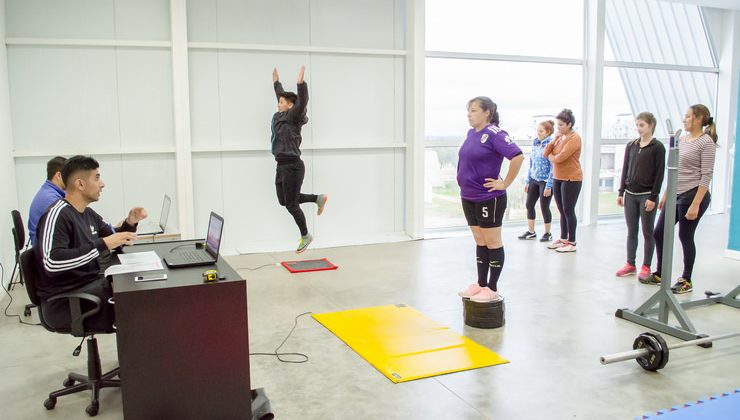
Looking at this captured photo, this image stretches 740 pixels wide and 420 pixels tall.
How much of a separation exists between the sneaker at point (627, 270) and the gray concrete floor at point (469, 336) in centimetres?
11

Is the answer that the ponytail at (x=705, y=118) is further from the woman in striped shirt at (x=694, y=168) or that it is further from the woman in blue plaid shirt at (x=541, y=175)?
the woman in blue plaid shirt at (x=541, y=175)

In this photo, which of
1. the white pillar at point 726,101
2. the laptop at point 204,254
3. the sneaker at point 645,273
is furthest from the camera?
the white pillar at point 726,101

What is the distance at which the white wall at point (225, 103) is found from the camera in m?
6.22

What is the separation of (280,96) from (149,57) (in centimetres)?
166

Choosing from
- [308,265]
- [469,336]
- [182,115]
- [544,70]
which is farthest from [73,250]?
[544,70]

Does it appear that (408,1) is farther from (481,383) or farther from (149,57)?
(481,383)

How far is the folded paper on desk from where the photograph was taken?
2941 millimetres

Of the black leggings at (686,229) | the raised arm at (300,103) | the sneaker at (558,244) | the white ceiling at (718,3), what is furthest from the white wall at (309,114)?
the white ceiling at (718,3)

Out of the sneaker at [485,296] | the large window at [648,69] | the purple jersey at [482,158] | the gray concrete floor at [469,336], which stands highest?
the large window at [648,69]

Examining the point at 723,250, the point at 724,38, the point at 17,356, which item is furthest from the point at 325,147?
the point at 724,38

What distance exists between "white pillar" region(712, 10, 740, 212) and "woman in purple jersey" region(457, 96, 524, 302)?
771 centimetres

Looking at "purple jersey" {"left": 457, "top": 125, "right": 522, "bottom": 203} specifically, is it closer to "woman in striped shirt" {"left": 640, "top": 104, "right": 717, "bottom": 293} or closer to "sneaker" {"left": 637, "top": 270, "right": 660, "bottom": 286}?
"woman in striped shirt" {"left": 640, "top": 104, "right": 717, "bottom": 293}

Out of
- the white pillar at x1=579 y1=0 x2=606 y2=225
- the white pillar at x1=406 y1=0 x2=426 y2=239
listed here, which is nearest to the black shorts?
the white pillar at x1=406 y1=0 x2=426 y2=239

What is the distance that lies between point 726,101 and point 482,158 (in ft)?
27.0
